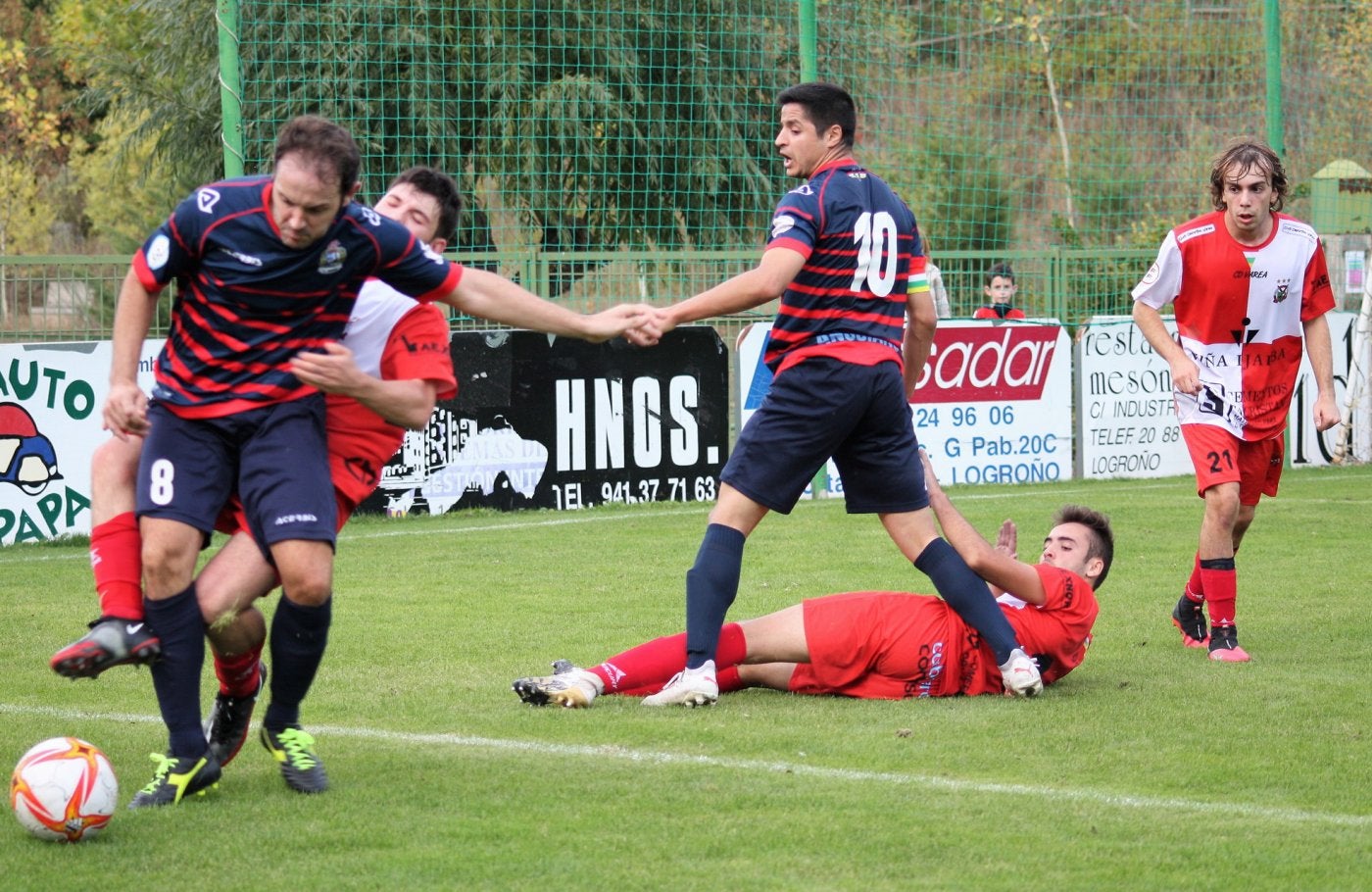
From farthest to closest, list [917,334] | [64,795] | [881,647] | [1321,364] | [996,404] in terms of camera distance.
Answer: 1. [996,404]
2. [1321,364]
3. [917,334]
4. [881,647]
5. [64,795]

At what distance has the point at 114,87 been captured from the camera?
85.6ft

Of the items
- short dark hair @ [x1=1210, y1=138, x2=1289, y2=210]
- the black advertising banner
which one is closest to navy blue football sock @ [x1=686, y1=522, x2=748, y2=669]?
short dark hair @ [x1=1210, y1=138, x2=1289, y2=210]

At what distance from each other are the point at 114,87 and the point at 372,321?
23027mm

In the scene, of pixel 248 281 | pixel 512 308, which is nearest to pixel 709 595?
pixel 512 308

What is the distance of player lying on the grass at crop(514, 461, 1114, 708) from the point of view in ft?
19.8

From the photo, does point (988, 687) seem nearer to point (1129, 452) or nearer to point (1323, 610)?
point (1323, 610)

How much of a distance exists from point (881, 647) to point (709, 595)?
26.2 inches

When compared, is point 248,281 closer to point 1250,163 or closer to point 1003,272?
point 1250,163

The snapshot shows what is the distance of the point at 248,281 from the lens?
4602 millimetres

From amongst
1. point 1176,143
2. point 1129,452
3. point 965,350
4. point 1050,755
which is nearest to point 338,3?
point 965,350

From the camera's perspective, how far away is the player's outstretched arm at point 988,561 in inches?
239

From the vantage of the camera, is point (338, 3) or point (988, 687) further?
point (338, 3)

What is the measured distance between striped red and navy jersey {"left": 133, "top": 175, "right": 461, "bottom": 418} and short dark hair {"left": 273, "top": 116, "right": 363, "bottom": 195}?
7.4 inches

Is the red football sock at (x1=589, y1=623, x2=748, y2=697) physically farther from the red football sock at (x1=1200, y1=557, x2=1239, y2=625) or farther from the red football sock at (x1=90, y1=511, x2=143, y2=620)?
the red football sock at (x1=1200, y1=557, x2=1239, y2=625)
